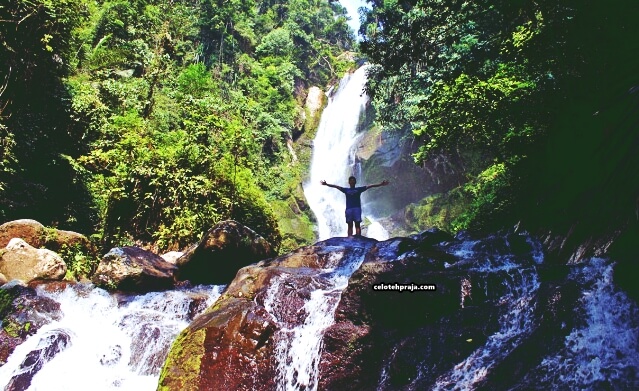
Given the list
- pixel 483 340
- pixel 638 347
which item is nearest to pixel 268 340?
pixel 483 340

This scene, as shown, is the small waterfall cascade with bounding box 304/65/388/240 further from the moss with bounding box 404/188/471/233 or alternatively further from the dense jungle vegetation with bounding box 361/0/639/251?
the dense jungle vegetation with bounding box 361/0/639/251

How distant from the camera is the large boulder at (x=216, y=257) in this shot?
9.19 m

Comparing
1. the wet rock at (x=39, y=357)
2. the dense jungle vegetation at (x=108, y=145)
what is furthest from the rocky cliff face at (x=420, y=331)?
the dense jungle vegetation at (x=108, y=145)

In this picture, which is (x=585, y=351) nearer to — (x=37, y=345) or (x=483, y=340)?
(x=483, y=340)

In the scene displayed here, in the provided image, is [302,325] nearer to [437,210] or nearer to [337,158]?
[437,210]

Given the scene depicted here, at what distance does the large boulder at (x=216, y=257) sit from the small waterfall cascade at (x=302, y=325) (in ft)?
9.68

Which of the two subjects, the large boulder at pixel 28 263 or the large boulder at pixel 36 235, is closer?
the large boulder at pixel 28 263

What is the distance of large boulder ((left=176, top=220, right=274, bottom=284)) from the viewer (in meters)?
9.19

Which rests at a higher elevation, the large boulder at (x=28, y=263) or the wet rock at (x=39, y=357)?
the large boulder at (x=28, y=263)

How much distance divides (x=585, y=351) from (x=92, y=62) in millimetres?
18836

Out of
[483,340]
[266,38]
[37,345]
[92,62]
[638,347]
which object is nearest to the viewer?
[638,347]

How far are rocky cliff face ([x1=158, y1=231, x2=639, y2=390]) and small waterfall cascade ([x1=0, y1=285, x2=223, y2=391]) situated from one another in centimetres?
143

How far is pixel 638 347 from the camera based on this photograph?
3.91 meters

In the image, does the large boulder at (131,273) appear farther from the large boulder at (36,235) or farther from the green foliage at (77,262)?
the large boulder at (36,235)
